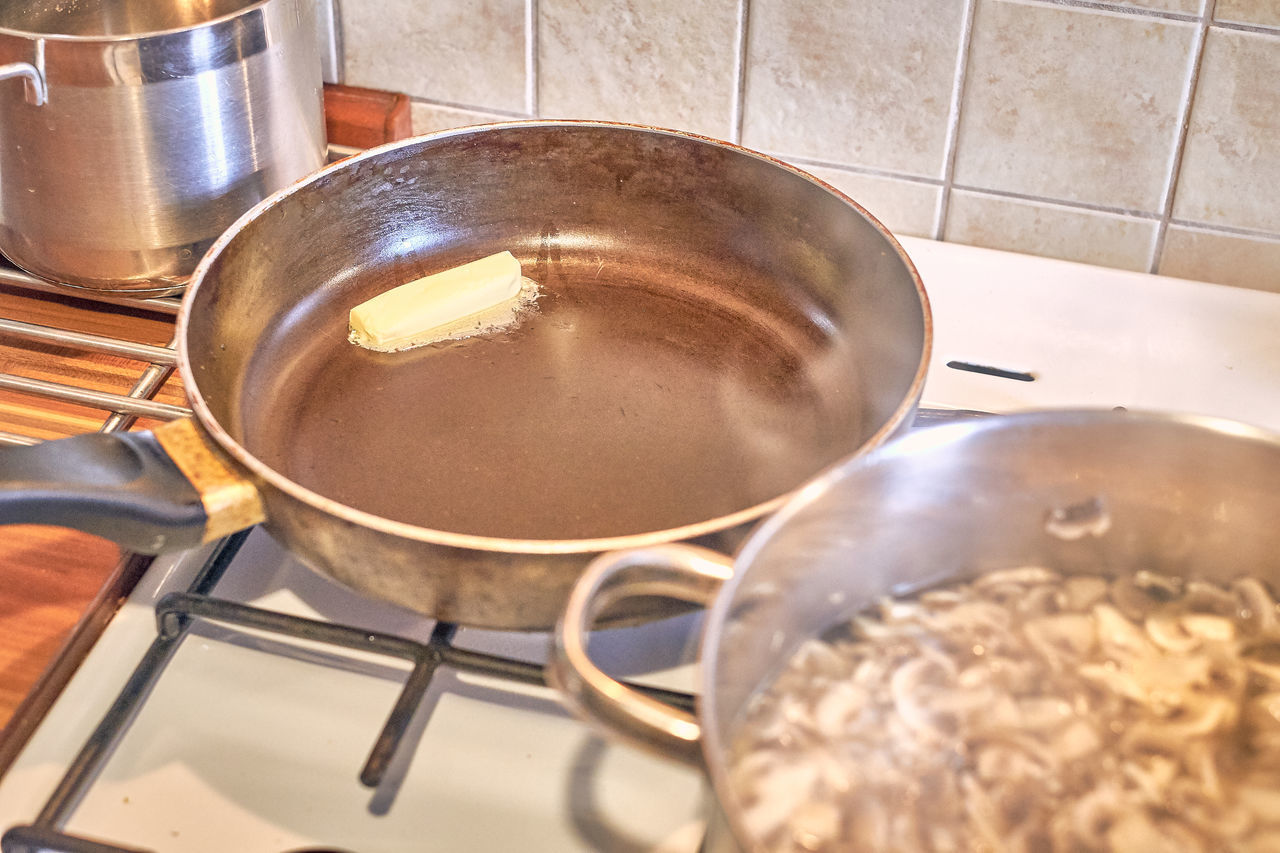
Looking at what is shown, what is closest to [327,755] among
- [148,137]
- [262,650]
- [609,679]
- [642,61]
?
[262,650]

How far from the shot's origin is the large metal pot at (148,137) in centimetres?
65

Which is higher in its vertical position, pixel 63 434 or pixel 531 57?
pixel 531 57

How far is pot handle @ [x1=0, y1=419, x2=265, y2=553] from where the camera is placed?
48 centimetres

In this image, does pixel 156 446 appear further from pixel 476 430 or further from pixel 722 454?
pixel 722 454

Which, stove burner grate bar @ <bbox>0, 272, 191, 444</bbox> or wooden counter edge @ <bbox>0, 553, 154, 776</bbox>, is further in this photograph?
stove burner grate bar @ <bbox>0, 272, 191, 444</bbox>

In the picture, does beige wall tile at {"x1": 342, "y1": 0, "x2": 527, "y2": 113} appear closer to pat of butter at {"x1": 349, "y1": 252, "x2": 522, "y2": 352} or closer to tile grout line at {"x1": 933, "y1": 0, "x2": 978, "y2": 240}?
pat of butter at {"x1": 349, "y1": 252, "x2": 522, "y2": 352}

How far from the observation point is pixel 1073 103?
2.58 feet

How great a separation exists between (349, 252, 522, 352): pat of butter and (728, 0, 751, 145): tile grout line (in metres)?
0.22

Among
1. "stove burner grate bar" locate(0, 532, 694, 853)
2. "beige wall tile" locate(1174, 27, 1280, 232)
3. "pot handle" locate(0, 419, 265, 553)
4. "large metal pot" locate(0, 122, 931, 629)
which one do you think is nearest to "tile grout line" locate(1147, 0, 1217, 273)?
"beige wall tile" locate(1174, 27, 1280, 232)

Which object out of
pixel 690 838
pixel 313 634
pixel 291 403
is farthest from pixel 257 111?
pixel 690 838

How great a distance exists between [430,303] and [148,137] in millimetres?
187

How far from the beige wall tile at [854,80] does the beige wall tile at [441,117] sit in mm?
203

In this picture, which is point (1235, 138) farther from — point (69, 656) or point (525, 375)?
point (69, 656)

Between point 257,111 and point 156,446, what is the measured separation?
0.29 m
